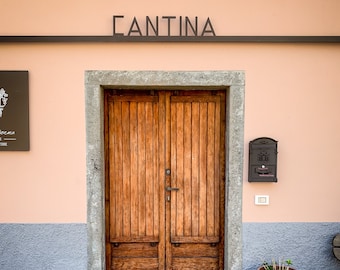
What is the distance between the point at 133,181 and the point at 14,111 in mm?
1636

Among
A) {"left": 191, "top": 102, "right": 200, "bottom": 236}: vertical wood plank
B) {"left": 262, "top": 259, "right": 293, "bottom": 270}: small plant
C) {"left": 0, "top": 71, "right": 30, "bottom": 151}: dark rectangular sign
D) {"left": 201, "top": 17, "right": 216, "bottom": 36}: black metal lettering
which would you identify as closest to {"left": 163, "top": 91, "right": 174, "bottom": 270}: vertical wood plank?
{"left": 191, "top": 102, "right": 200, "bottom": 236}: vertical wood plank

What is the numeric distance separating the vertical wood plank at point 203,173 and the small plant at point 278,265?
813 millimetres

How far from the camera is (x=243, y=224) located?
3910 millimetres

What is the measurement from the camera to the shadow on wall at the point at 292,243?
12.8 ft

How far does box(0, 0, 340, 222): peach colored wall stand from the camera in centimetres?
379

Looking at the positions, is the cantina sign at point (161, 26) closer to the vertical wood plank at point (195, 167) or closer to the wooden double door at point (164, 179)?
the wooden double door at point (164, 179)

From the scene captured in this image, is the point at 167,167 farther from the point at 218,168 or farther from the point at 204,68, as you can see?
the point at 204,68

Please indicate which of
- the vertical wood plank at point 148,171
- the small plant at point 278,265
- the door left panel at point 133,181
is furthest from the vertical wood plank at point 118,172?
the small plant at point 278,265

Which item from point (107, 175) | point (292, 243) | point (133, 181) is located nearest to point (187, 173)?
point (133, 181)

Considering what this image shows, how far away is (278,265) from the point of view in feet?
12.7

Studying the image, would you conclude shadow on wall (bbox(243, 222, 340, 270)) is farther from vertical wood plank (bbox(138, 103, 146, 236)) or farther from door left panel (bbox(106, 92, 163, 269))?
vertical wood plank (bbox(138, 103, 146, 236))

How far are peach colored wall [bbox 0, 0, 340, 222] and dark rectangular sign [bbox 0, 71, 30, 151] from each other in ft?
0.26

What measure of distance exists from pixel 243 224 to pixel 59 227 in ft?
7.25

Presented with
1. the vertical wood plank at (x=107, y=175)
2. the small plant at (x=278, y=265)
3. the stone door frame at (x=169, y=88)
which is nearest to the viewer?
the small plant at (x=278, y=265)
